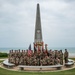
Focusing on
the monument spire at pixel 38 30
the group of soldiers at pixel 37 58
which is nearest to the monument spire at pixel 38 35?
the monument spire at pixel 38 30

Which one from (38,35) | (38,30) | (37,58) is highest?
(38,30)

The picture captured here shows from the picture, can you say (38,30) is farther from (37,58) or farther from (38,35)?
(37,58)

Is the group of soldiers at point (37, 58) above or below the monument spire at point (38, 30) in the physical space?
below

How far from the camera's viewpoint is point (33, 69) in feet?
68.4

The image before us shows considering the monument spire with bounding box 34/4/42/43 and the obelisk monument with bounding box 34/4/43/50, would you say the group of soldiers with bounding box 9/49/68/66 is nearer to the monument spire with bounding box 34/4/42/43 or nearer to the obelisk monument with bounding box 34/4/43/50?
the obelisk monument with bounding box 34/4/43/50

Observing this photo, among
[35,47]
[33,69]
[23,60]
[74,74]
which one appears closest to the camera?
[74,74]

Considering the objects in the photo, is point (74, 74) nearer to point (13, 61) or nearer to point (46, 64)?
point (46, 64)

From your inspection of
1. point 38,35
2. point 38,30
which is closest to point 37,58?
point 38,35

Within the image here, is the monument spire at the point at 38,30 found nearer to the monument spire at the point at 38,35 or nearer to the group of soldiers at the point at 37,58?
the monument spire at the point at 38,35

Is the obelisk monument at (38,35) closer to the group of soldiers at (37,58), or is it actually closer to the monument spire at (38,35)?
the monument spire at (38,35)

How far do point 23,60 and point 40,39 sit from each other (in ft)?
16.8

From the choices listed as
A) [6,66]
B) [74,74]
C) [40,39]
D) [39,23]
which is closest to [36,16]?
[39,23]

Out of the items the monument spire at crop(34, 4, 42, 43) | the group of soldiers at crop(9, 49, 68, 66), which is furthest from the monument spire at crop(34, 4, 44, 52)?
the group of soldiers at crop(9, 49, 68, 66)

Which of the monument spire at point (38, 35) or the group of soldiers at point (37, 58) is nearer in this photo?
the group of soldiers at point (37, 58)
